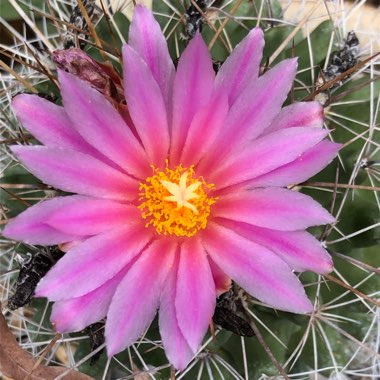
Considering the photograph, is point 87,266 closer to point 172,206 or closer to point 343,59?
point 172,206

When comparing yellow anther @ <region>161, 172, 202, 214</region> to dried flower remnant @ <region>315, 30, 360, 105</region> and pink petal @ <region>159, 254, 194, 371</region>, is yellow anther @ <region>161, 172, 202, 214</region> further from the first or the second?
dried flower remnant @ <region>315, 30, 360, 105</region>

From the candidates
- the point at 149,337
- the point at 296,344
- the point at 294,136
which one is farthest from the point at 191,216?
the point at 296,344

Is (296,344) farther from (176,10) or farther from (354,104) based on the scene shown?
(176,10)

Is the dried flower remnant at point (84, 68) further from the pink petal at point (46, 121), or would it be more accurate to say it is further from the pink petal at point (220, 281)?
the pink petal at point (220, 281)

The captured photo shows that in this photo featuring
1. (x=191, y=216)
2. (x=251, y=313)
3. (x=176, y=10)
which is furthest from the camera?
(x=176, y=10)

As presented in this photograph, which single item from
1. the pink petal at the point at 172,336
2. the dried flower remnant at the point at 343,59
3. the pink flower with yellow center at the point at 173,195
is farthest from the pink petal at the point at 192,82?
the dried flower remnant at the point at 343,59

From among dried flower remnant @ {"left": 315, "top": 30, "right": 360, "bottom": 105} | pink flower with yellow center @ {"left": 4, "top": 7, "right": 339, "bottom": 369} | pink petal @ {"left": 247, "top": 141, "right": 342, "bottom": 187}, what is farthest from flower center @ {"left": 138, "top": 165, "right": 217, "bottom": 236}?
dried flower remnant @ {"left": 315, "top": 30, "right": 360, "bottom": 105}
